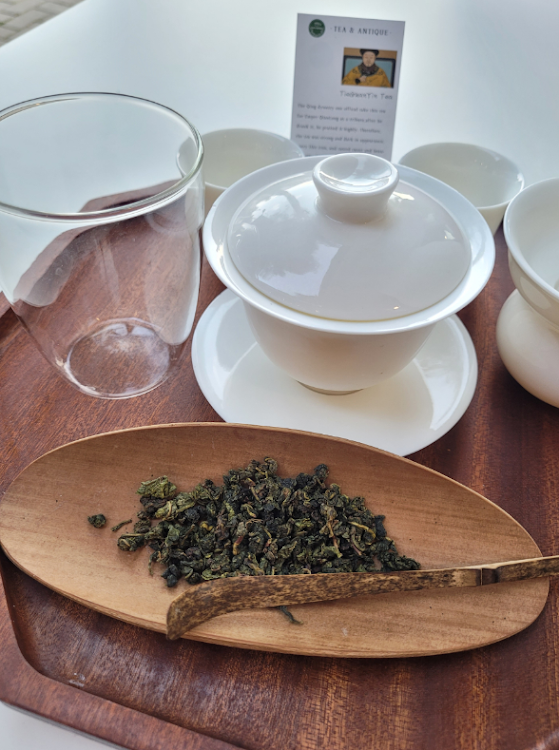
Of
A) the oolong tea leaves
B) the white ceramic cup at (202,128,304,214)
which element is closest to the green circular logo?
the white ceramic cup at (202,128,304,214)

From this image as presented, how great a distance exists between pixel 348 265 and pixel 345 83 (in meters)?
0.51

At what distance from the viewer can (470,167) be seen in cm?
95

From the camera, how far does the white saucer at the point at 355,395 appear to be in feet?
2.08

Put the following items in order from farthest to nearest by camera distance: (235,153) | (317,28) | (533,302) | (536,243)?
(235,153) < (317,28) < (536,243) < (533,302)

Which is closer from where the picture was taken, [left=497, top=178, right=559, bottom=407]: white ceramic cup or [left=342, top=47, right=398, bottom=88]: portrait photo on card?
[left=497, top=178, right=559, bottom=407]: white ceramic cup

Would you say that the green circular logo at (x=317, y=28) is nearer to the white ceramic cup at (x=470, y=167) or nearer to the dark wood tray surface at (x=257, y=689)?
the white ceramic cup at (x=470, y=167)

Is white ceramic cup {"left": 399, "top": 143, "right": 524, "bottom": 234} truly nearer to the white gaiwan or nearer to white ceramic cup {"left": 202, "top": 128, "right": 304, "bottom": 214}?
white ceramic cup {"left": 202, "top": 128, "right": 304, "bottom": 214}

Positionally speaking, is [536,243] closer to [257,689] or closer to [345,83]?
[345,83]

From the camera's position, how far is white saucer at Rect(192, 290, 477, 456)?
0.63 metres

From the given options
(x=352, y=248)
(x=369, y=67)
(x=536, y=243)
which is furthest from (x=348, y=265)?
(x=369, y=67)

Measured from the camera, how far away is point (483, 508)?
1.78ft

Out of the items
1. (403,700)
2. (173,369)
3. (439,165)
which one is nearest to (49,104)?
(173,369)

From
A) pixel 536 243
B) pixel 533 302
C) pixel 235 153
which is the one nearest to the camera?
pixel 533 302

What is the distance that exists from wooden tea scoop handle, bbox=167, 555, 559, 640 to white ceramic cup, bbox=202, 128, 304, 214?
692 millimetres
